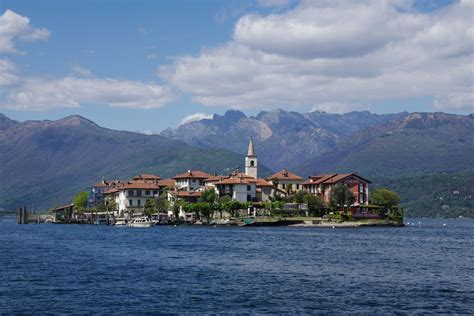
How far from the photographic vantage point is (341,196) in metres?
156

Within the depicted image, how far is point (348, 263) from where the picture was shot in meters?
67.5

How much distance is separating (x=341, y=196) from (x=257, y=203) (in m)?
18.9

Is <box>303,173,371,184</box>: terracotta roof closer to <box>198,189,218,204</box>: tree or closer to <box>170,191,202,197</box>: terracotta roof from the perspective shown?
<box>198,189,218,204</box>: tree

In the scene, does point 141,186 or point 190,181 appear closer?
point 190,181

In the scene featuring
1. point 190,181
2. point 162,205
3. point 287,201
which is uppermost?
point 190,181

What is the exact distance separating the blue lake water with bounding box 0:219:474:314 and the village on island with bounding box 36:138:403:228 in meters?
67.3

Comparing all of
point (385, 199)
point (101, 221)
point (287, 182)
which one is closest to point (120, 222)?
point (101, 221)

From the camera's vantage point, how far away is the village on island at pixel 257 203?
15485 centimetres

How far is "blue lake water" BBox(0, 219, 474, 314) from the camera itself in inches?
1738

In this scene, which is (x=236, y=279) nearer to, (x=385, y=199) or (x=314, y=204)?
(x=314, y=204)

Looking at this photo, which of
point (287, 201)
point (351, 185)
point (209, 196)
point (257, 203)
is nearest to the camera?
point (257, 203)

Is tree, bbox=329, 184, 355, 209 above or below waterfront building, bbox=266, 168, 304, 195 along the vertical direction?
below

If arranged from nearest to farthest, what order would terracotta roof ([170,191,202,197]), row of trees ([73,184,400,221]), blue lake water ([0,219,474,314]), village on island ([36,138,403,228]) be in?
blue lake water ([0,219,474,314]) < village on island ([36,138,403,228]) < row of trees ([73,184,400,221]) < terracotta roof ([170,191,202,197])

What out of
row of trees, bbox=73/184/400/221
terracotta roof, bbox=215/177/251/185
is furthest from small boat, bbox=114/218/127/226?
terracotta roof, bbox=215/177/251/185
